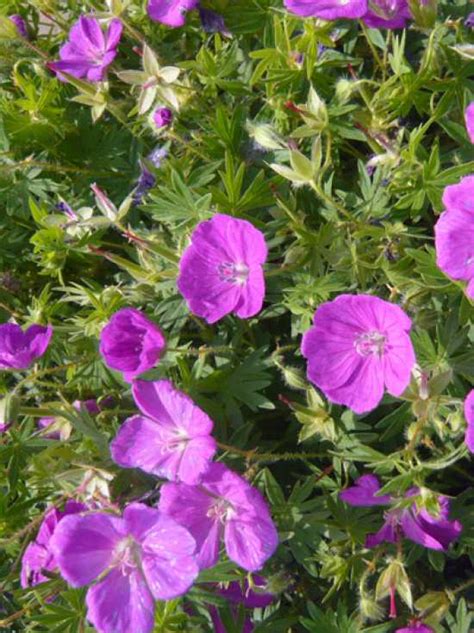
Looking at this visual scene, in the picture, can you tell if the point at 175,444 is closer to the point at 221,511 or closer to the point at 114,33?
the point at 221,511

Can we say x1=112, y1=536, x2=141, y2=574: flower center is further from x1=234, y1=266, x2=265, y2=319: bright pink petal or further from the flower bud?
the flower bud

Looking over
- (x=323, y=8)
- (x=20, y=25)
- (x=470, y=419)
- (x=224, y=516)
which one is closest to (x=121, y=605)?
(x=224, y=516)

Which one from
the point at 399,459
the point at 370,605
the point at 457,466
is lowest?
the point at 457,466

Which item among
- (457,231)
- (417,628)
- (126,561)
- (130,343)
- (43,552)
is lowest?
(417,628)

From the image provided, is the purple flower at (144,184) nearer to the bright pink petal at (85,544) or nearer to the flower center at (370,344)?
the flower center at (370,344)

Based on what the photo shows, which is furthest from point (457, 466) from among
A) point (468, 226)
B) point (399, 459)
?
point (468, 226)

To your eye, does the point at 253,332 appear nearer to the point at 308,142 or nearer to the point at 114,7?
the point at 308,142

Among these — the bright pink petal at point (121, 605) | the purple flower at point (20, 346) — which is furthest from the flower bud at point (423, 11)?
the bright pink petal at point (121, 605)
